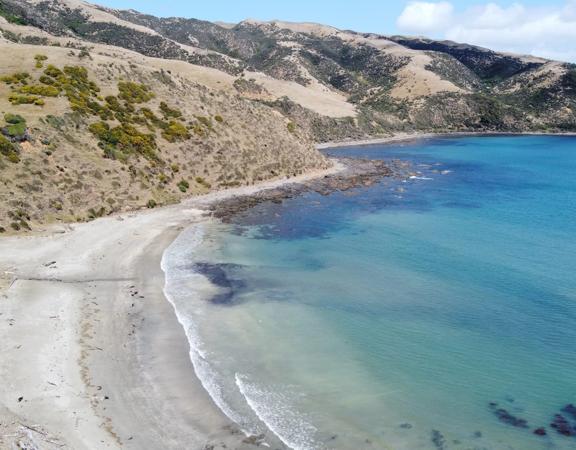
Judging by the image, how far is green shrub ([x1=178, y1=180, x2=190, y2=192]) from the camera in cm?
5837

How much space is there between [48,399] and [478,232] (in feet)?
133

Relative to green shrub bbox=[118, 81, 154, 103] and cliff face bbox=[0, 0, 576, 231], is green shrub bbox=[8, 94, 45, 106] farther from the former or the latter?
green shrub bbox=[118, 81, 154, 103]

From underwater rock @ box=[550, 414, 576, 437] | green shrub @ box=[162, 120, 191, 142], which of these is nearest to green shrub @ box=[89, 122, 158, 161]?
green shrub @ box=[162, 120, 191, 142]

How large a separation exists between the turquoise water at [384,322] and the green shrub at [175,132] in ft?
52.2

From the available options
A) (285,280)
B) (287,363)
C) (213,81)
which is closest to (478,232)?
(285,280)

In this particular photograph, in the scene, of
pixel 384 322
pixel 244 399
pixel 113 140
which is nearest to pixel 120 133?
pixel 113 140

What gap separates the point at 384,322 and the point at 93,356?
49.1 feet

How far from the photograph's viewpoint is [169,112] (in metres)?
68.8

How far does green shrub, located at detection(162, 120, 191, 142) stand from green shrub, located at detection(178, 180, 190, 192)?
6902mm

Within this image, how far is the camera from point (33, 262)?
112 ft

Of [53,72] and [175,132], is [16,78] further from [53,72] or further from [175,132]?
[175,132]

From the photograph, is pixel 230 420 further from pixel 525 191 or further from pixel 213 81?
pixel 213 81

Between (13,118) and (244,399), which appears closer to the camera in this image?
(244,399)

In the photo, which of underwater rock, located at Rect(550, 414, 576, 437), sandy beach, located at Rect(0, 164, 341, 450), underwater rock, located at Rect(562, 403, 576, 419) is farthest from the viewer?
underwater rock, located at Rect(562, 403, 576, 419)
